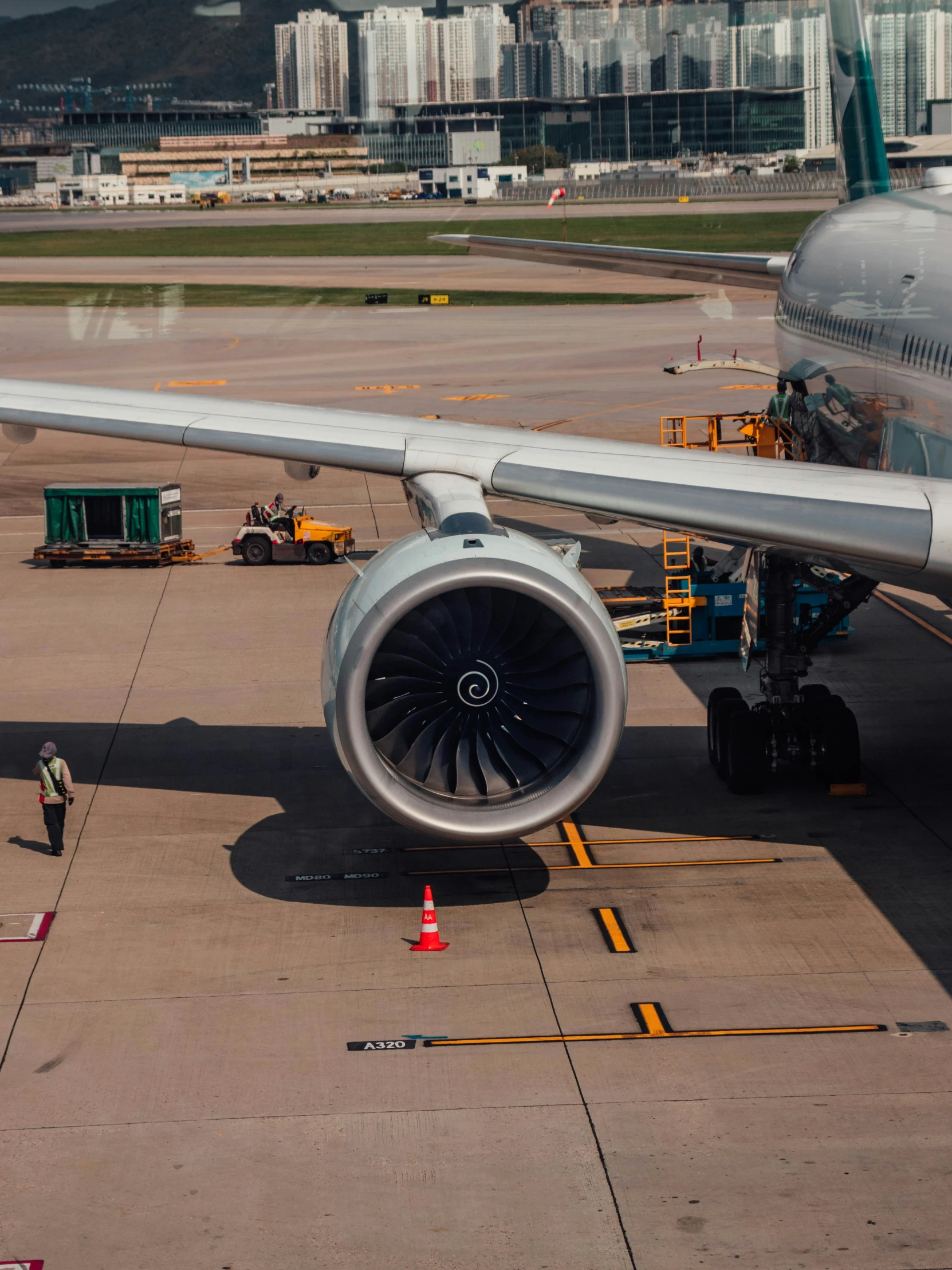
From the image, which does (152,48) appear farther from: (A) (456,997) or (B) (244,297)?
(A) (456,997)

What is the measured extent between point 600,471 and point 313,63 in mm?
87483

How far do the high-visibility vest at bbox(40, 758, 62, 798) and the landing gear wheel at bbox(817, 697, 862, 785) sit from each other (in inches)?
305

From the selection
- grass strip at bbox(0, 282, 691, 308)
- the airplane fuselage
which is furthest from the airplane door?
grass strip at bbox(0, 282, 691, 308)

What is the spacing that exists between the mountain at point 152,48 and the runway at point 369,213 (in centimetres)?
942

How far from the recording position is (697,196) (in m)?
75.1

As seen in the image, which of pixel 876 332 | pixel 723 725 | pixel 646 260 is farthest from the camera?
pixel 646 260

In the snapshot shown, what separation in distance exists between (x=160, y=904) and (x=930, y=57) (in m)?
31.4

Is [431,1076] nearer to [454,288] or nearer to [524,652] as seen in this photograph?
[524,652]

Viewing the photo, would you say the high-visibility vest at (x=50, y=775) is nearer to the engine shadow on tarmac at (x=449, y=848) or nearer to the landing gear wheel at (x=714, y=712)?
the engine shadow on tarmac at (x=449, y=848)

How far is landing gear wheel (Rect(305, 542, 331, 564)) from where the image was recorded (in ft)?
93.6

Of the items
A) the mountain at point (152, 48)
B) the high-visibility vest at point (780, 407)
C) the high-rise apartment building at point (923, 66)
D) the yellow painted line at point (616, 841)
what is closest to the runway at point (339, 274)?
the mountain at point (152, 48)

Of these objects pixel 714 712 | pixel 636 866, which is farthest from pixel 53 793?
pixel 714 712

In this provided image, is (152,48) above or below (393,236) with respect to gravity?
above

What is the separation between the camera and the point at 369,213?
11056 centimetres
